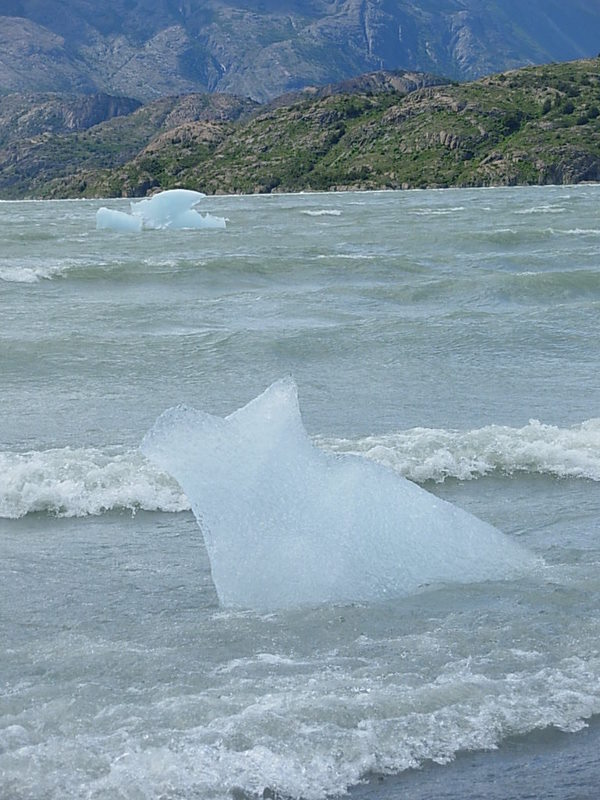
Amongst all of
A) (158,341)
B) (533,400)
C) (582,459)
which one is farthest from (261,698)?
(158,341)

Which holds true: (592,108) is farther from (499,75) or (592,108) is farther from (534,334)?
(534,334)

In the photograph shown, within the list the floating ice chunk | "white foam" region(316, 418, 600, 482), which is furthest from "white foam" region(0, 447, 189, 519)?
the floating ice chunk

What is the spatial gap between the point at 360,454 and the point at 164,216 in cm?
3488

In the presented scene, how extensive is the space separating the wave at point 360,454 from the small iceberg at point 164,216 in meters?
33.6

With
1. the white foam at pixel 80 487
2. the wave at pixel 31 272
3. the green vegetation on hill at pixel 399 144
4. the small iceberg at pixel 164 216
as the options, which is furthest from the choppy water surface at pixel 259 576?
the green vegetation on hill at pixel 399 144

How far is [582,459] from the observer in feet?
32.2

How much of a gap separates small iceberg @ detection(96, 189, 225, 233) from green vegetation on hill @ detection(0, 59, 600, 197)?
58.1 metres

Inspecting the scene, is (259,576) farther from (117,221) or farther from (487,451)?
(117,221)

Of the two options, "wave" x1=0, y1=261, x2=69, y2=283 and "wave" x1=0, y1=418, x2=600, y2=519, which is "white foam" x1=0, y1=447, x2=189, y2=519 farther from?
"wave" x1=0, y1=261, x2=69, y2=283

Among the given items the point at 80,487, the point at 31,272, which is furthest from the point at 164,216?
the point at 80,487

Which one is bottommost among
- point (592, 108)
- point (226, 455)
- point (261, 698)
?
point (261, 698)

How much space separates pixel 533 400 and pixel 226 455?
6.76 metres

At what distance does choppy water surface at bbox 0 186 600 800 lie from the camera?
5035 mm

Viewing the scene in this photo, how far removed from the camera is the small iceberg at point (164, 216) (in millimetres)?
43562
